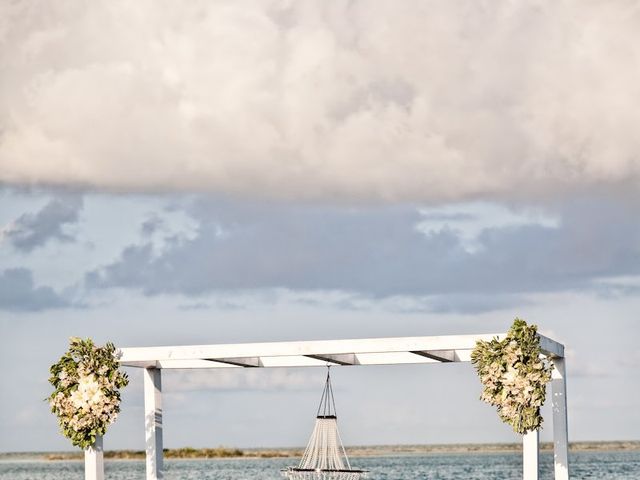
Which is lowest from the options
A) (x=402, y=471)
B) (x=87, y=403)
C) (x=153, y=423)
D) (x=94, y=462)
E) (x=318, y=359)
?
(x=402, y=471)

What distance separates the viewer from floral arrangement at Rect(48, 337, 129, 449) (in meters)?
15.4

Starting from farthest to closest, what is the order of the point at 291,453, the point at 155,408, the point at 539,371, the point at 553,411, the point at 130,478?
the point at 291,453
the point at 130,478
the point at 155,408
the point at 553,411
the point at 539,371

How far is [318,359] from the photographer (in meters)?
16.0

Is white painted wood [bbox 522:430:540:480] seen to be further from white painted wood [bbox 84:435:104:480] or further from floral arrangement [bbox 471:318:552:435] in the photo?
white painted wood [bbox 84:435:104:480]

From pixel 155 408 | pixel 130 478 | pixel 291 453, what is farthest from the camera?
pixel 291 453

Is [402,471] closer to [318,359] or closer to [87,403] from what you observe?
[318,359]

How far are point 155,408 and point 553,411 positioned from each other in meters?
4.90

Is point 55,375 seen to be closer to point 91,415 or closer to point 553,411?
point 91,415

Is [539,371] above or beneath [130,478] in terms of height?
above

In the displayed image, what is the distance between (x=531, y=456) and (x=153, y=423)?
484 cm

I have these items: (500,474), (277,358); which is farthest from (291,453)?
(277,358)

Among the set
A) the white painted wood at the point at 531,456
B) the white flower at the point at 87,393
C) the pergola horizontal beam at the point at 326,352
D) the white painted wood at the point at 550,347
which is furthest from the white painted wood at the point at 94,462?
the white painted wood at the point at 550,347

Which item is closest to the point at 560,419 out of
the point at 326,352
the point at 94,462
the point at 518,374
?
the point at 518,374

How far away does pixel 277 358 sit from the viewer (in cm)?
1672
